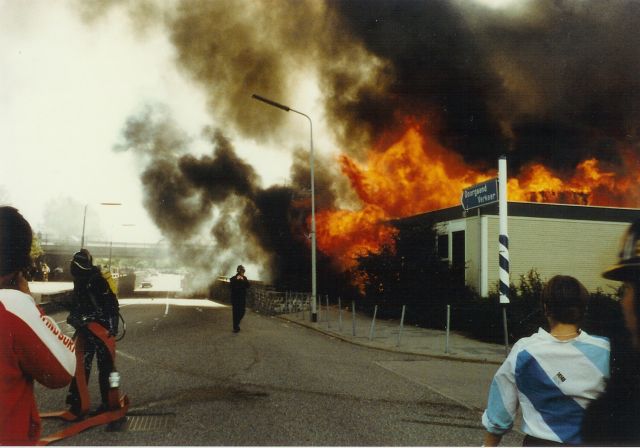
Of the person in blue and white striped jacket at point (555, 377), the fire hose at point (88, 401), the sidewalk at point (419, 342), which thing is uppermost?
the person in blue and white striped jacket at point (555, 377)

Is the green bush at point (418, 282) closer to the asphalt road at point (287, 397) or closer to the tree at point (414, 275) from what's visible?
the tree at point (414, 275)

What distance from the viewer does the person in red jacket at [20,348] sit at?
5.79 feet

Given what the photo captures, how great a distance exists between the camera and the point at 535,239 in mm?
21109

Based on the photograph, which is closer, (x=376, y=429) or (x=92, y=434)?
(x=92, y=434)

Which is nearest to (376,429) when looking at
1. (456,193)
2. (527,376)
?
(527,376)

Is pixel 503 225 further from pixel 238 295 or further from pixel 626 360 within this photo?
pixel 626 360

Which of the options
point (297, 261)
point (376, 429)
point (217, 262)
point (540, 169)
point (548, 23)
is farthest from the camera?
point (217, 262)

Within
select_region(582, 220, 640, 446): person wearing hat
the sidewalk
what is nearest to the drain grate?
select_region(582, 220, 640, 446): person wearing hat

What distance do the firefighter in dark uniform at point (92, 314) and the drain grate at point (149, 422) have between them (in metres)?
0.45

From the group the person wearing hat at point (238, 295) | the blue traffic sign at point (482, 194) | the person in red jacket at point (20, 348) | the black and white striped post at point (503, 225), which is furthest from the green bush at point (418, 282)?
the person in red jacket at point (20, 348)

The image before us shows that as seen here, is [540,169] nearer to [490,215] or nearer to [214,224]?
[490,215]

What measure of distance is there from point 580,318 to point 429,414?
436 cm

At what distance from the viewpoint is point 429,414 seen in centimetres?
610

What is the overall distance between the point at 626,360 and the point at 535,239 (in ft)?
→ 68.2
